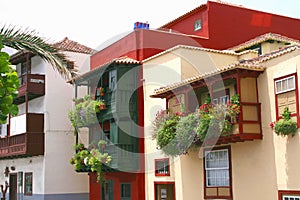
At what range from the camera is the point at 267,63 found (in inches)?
619

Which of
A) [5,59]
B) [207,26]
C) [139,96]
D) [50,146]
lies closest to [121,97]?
[139,96]

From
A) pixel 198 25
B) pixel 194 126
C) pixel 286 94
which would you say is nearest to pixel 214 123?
pixel 194 126

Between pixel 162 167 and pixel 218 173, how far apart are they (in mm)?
3691

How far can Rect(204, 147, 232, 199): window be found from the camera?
16.9m

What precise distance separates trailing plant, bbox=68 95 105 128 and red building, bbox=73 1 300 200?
1.30 meters

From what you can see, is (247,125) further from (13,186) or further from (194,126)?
(13,186)

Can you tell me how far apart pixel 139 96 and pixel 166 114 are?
406 cm

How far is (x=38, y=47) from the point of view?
10750mm

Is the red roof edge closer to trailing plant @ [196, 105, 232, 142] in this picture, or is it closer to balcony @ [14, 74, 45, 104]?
balcony @ [14, 74, 45, 104]

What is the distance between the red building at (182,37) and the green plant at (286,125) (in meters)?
8.52

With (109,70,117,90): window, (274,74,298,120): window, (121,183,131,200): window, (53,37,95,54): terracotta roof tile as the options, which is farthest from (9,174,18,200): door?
(274,74,298,120): window

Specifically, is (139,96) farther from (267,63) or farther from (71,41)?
(71,41)

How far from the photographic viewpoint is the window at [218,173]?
55.6 ft

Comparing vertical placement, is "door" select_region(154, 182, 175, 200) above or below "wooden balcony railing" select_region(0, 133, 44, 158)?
below
